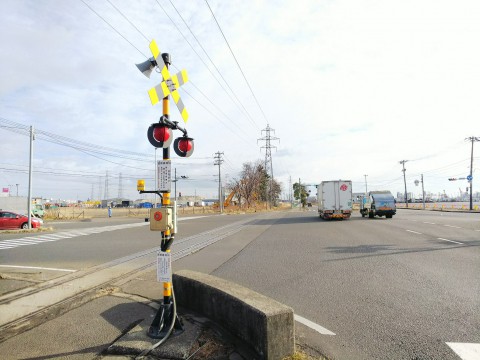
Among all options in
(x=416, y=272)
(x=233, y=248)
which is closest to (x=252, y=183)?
(x=233, y=248)

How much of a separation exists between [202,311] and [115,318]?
1425 mm

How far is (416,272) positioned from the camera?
8.16 m

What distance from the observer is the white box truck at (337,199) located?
30.0 metres

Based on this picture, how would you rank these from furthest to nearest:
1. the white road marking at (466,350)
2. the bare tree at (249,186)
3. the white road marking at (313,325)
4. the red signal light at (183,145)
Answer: the bare tree at (249,186)
the red signal light at (183,145)
the white road marking at (313,325)
the white road marking at (466,350)

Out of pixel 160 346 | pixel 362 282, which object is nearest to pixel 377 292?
pixel 362 282

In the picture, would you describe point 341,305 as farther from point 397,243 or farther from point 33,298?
point 397,243

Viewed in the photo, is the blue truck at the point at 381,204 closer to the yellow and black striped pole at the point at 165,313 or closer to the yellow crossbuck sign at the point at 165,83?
the yellow crossbuck sign at the point at 165,83

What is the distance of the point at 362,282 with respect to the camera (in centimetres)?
734

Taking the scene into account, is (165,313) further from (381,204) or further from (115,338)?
(381,204)

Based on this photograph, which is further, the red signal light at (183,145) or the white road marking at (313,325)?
the red signal light at (183,145)

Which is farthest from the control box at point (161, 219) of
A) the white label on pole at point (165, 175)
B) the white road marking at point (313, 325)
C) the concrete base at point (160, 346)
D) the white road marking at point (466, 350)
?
the white road marking at point (466, 350)

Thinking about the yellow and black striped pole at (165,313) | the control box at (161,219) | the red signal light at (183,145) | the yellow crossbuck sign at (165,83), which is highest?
the yellow crossbuck sign at (165,83)

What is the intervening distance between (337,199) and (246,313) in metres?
27.6

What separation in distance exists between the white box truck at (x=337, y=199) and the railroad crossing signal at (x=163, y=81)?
26698 mm
